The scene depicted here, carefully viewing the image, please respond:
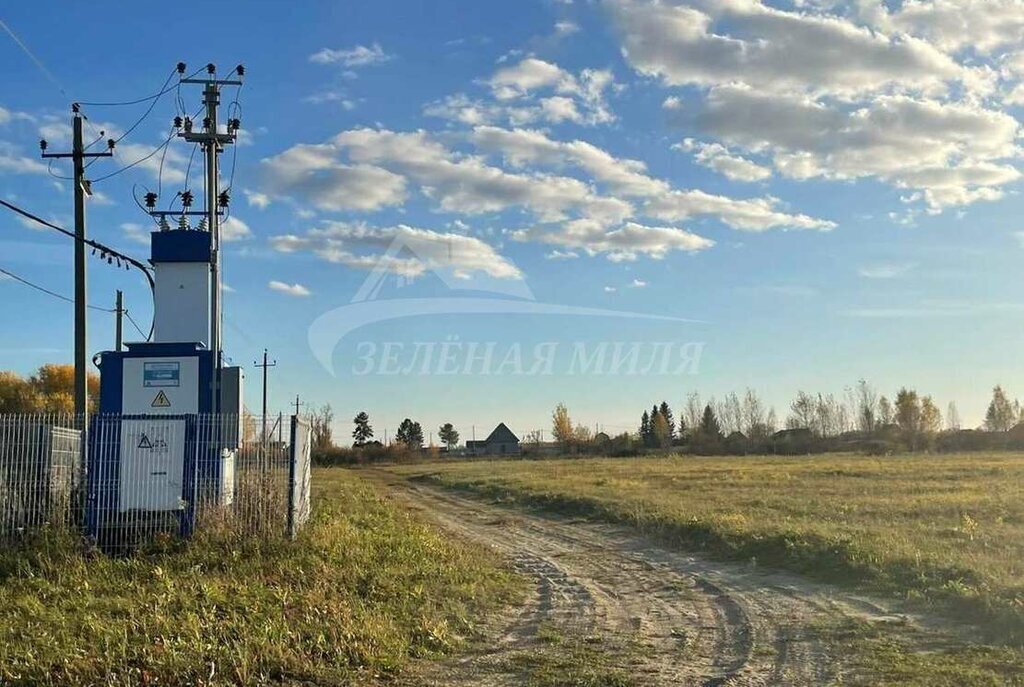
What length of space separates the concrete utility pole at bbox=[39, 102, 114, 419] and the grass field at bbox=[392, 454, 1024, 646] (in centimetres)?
1245

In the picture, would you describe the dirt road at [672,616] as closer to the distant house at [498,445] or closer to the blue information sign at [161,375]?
the blue information sign at [161,375]

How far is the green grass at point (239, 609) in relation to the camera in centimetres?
738

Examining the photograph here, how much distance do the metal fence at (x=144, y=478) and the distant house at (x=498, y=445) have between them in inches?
3496

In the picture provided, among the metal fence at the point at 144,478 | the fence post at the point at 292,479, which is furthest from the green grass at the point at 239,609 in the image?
the metal fence at the point at 144,478

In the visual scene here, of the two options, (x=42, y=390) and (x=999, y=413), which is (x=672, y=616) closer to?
(x=42, y=390)

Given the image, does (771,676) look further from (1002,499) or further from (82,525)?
(1002,499)

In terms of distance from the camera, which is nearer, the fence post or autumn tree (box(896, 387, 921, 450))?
the fence post

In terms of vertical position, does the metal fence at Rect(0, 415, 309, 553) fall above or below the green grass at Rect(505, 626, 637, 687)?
above

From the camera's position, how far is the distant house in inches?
4225

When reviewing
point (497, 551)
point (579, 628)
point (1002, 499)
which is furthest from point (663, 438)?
point (579, 628)

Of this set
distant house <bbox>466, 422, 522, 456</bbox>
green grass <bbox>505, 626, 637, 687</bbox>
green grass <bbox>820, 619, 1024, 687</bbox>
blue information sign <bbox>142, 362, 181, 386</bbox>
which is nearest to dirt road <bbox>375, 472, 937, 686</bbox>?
green grass <bbox>505, 626, 637, 687</bbox>

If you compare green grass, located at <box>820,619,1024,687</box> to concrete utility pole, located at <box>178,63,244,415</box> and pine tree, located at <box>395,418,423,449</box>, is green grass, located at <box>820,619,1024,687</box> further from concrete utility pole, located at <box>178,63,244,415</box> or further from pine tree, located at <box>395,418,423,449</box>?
pine tree, located at <box>395,418,423,449</box>

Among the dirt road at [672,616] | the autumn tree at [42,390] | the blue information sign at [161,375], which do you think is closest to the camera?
the dirt road at [672,616]

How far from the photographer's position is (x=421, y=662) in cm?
812
